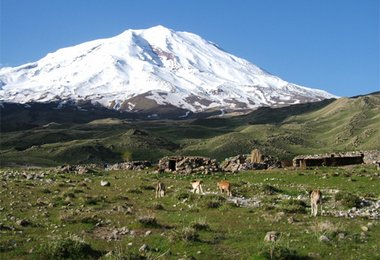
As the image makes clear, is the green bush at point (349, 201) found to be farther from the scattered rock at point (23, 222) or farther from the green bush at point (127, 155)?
the green bush at point (127, 155)

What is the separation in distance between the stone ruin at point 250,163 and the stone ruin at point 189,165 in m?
1.35

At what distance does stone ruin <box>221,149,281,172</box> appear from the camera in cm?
4253

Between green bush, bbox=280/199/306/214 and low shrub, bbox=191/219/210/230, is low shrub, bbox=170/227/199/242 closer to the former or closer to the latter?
low shrub, bbox=191/219/210/230

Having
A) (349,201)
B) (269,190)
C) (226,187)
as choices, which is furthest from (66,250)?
(269,190)

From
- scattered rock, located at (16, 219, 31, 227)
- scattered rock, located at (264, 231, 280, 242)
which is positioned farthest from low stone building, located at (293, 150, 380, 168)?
scattered rock, located at (16, 219, 31, 227)

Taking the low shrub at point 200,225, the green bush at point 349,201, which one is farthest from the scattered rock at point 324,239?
the green bush at point 349,201

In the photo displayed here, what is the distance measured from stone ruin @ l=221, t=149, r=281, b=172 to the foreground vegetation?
14.4m

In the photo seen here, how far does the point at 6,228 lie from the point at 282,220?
9.18 meters

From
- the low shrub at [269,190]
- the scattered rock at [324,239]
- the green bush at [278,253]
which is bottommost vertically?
the green bush at [278,253]

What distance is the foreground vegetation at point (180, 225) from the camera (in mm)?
13727

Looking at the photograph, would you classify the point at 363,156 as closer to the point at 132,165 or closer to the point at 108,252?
the point at 132,165

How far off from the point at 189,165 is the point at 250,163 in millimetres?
5099

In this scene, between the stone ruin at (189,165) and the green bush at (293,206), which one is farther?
the stone ruin at (189,165)

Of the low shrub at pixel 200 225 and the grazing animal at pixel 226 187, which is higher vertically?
the grazing animal at pixel 226 187
